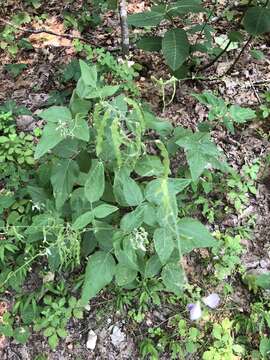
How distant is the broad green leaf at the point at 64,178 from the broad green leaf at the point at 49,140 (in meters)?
0.25

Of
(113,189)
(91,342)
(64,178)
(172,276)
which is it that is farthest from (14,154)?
(172,276)

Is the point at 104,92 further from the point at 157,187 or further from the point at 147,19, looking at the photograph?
the point at 147,19

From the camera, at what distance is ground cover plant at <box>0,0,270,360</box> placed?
2197mm

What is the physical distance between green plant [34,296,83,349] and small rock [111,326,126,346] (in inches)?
8.3

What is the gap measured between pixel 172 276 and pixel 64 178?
0.73 metres

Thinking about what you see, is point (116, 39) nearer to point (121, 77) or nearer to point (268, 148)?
point (121, 77)

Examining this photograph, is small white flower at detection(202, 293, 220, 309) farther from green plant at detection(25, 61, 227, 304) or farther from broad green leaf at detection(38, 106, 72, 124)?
broad green leaf at detection(38, 106, 72, 124)

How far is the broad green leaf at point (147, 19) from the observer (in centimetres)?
289

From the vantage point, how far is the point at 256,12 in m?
3.02

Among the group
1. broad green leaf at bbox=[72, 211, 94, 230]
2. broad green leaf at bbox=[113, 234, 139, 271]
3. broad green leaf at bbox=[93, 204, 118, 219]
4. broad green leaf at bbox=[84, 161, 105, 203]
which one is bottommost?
broad green leaf at bbox=[113, 234, 139, 271]

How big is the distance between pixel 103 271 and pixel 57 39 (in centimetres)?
224

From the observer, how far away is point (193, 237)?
2.17 meters

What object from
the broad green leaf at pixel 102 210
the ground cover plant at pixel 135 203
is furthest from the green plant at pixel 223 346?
the broad green leaf at pixel 102 210

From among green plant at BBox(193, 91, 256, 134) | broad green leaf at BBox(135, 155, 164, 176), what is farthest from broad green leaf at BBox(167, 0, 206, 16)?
broad green leaf at BBox(135, 155, 164, 176)
